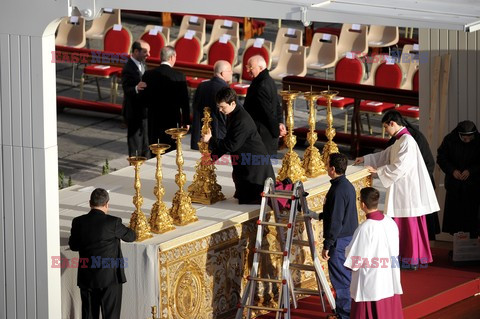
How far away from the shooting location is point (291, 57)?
19.2 metres

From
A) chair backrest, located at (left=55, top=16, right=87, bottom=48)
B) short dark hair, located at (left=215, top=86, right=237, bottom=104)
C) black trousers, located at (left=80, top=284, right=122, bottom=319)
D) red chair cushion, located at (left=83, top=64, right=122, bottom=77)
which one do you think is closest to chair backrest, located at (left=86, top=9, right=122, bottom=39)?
chair backrest, located at (left=55, top=16, right=87, bottom=48)

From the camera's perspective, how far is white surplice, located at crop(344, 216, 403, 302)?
36.2ft

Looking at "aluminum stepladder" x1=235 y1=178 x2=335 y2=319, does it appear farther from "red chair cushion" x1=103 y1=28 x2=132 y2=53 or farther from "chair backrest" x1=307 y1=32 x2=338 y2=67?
"red chair cushion" x1=103 y1=28 x2=132 y2=53

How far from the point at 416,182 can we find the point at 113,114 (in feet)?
23.0

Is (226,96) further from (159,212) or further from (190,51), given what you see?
(190,51)

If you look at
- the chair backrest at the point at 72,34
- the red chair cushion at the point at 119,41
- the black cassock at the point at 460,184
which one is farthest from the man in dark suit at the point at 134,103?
the chair backrest at the point at 72,34

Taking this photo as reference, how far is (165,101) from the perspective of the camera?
14969 mm

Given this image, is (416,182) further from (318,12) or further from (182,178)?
(318,12)

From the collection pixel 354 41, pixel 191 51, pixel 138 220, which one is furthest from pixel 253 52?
pixel 138 220

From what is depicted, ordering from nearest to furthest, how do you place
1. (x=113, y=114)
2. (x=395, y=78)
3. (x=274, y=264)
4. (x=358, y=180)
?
1. (x=274, y=264)
2. (x=358, y=180)
3. (x=395, y=78)
4. (x=113, y=114)

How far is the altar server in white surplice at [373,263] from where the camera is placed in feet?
36.2

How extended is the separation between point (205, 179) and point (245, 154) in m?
0.44

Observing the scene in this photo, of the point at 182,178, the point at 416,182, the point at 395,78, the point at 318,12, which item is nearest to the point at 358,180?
the point at 416,182

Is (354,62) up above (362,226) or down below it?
above
